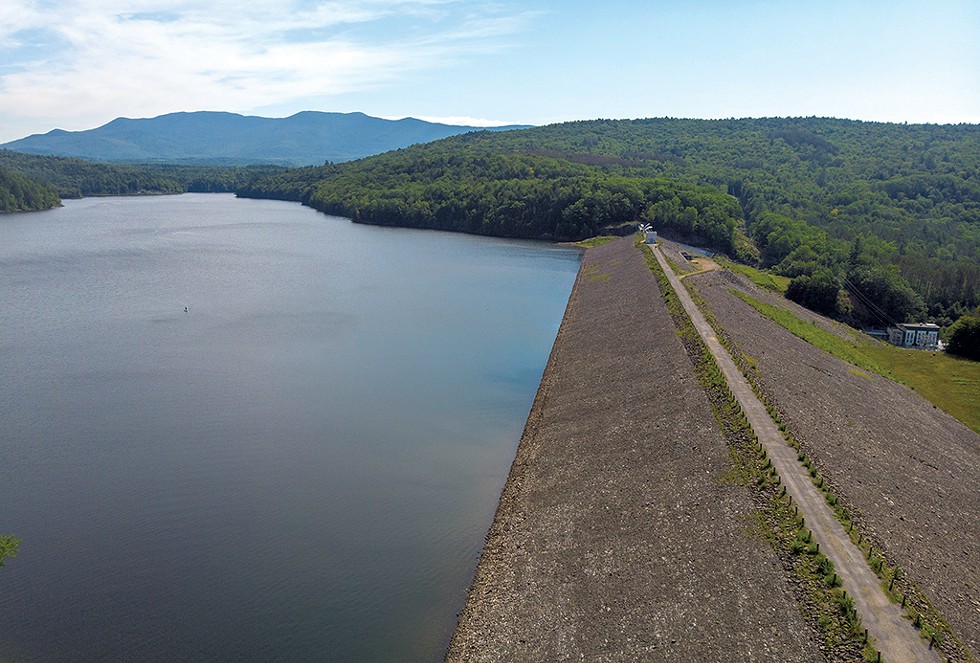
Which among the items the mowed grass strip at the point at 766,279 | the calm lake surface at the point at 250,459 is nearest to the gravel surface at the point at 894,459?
the calm lake surface at the point at 250,459

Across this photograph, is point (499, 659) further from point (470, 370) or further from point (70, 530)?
point (470, 370)

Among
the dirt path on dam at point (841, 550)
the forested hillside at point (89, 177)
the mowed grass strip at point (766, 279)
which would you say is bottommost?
the dirt path on dam at point (841, 550)

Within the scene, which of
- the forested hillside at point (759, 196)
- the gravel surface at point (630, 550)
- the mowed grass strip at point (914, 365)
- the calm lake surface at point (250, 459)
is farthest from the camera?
the forested hillside at point (759, 196)

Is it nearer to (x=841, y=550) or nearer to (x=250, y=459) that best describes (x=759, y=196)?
(x=250, y=459)

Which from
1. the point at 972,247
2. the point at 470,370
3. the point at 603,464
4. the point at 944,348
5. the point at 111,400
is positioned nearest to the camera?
the point at 603,464

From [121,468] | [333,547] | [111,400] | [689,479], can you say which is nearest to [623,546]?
[689,479]

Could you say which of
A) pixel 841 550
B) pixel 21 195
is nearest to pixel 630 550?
pixel 841 550

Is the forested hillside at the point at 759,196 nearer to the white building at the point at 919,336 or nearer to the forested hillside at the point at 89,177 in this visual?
the white building at the point at 919,336

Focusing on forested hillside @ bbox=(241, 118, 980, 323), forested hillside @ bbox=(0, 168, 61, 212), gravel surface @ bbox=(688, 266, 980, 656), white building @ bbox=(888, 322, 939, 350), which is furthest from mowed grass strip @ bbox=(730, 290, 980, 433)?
forested hillside @ bbox=(0, 168, 61, 212)
